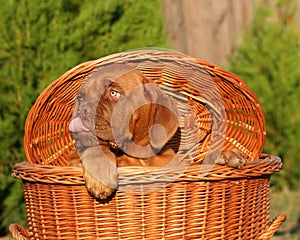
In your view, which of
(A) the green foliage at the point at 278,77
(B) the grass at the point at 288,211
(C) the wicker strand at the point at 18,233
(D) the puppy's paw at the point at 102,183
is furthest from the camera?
(A) the green foliage at the point at 278,77

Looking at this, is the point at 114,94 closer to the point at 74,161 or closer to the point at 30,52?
the point at 74,161

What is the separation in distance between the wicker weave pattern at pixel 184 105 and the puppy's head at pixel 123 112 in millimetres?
109

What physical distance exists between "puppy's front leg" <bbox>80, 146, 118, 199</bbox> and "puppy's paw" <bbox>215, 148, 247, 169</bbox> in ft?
2.07

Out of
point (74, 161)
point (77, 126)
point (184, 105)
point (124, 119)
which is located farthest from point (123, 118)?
point (184, 105)

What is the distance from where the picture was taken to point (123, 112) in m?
3.07

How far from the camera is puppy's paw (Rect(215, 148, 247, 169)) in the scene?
2879 mm

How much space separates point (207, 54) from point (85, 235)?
15.1ft

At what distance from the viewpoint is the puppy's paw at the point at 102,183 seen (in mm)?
2617

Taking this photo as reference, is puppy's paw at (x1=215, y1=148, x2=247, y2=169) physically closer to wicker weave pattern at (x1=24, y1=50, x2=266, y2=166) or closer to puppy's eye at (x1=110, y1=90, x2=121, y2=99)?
wicker weave pattern at (x1=24, y1=50, x2=266, y2=166)

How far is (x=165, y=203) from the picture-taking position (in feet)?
A: 8.91

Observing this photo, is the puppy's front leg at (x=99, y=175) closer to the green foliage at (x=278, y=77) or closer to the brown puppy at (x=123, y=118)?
the brown puppy at (x=123, y=118)

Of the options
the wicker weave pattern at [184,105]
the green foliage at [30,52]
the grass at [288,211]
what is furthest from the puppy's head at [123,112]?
the grass at [288,211]

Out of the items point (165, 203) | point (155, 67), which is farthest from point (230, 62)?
point (165, 203)

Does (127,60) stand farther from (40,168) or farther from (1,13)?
(1,13)
